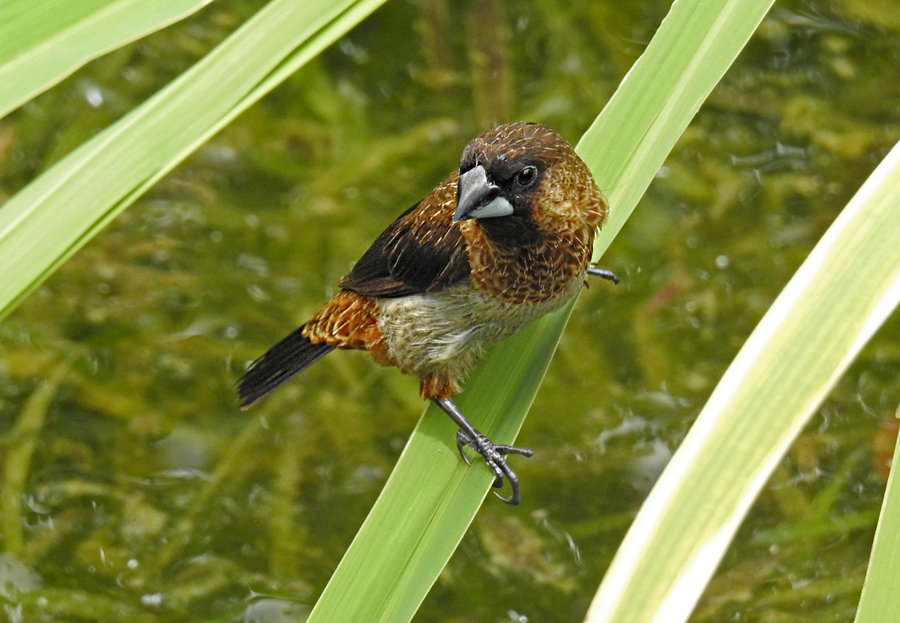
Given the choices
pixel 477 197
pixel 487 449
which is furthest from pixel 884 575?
pixel 477 197

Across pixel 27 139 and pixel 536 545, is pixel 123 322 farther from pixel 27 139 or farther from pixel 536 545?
pixel 536 545

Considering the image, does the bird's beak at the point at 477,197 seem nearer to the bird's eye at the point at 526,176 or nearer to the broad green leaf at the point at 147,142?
the bird's eye at the point at 526,176

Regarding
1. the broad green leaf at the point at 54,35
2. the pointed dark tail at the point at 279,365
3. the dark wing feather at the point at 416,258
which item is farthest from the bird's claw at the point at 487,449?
the broad green leaf at the point at 54,35

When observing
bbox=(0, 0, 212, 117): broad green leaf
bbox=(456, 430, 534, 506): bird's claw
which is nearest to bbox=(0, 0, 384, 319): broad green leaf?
bbox=(0, 0, 212, 117): broad green leaf

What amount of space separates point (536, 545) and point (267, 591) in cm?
82

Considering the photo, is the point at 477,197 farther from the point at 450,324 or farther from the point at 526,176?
the point at 450,324

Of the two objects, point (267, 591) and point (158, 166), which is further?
point (267, 591)

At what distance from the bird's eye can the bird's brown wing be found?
23 cm

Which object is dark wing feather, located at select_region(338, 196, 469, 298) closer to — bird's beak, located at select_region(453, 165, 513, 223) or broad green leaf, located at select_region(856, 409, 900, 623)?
bird's beak, located at select_region(453, 165, 513, 223)

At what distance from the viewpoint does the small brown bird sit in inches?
74.4

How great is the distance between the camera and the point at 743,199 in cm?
340

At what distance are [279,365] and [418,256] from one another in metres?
0.56

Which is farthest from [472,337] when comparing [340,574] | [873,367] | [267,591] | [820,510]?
[873,367]

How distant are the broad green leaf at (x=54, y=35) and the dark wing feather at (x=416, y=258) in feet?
2.58
